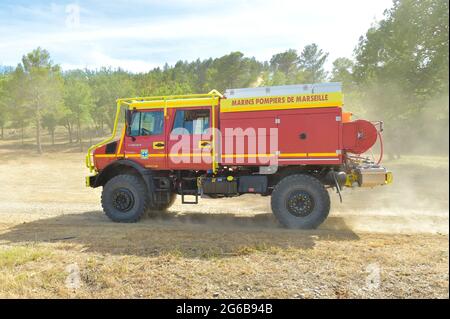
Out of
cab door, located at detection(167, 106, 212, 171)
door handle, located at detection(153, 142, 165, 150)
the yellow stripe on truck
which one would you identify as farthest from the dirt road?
the yellow stripe on truck

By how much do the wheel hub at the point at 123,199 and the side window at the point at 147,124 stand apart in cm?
151

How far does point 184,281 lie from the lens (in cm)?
524

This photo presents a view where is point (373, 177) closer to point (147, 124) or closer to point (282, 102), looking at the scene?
point (282, 102)

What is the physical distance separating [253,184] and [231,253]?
2687 millimetres

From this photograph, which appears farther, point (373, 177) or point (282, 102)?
point (282, 102)

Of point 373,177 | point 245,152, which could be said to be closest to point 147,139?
point 245,152

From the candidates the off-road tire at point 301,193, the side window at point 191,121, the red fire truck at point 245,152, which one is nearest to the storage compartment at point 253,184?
the red fire truck at point 245,152

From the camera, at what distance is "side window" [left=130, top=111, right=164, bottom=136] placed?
31.1ft

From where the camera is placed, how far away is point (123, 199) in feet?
31.7

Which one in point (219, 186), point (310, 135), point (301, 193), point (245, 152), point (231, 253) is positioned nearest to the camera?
point (231, 253)

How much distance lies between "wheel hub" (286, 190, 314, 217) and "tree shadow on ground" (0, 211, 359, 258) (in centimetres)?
44

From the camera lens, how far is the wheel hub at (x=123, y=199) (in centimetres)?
958

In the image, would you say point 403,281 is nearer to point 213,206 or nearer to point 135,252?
point 135,252

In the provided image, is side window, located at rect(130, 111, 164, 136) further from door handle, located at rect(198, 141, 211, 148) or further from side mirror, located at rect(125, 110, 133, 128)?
door handle, located at rect(198, 141, 211, 148)
